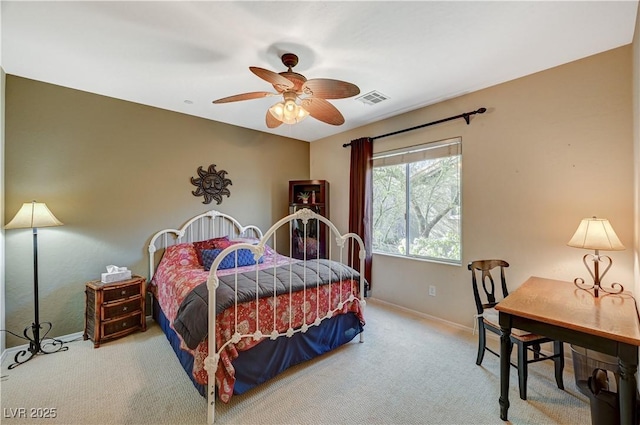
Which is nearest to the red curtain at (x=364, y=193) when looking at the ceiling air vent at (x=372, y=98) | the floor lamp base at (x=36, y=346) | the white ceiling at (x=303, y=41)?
the ceiling air vent at (x=372, y=98)

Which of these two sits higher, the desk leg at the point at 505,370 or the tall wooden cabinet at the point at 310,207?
the tall wooden cabinet at the point at 310,207

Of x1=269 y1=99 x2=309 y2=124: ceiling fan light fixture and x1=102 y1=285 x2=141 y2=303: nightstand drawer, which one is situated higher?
x1=269 y1=99 x2=309 y2=124: ceiling fan light fixture

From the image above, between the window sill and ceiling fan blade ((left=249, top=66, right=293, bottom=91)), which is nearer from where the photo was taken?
ceiling fan blade ((left=249, top=66, right=293, bottom=91))

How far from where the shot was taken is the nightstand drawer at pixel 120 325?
8.54ft

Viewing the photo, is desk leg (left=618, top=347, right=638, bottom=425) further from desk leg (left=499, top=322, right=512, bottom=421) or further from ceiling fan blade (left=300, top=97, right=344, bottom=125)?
ceiling fan blade (left=300, top=97, right=344, bottom=125)

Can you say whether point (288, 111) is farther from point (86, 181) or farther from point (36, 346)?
point (36, 346)

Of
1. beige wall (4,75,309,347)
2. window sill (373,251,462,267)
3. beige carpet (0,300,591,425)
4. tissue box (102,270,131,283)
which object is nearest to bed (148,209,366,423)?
beige carpet (0,300,591,425)

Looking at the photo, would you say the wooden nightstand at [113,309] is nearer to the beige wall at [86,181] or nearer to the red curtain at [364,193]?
→ the beige wall at [86,181]

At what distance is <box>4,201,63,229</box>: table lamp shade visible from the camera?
2277mm

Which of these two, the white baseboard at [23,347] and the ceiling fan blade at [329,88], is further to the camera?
the white baseboard at [23,347]

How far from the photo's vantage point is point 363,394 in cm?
191

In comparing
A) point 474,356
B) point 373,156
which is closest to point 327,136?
point 373,156

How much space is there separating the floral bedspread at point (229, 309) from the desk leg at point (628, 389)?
172 centimetres

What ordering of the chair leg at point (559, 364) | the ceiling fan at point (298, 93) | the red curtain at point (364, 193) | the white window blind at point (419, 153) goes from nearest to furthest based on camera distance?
the ceiling fan at point (298, 93), the chair leg at point (559, 364), the white window blind at point (419, 153), the red curtain at point (364, 193)
